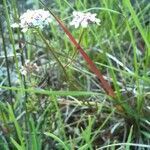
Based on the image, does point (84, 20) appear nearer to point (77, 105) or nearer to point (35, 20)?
point (35, 20)

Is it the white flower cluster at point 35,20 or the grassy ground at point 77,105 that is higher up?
the white flower cluster at point 35,20

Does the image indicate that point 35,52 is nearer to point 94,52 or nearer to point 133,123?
point 94,52

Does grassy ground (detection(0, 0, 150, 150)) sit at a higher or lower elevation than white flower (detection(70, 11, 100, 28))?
lower

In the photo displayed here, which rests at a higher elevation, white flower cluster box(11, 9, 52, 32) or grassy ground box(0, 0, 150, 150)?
white flower cluster box(11, 9, 52, 32)

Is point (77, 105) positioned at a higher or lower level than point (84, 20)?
lower

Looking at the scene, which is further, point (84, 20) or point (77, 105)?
point (77, 105)

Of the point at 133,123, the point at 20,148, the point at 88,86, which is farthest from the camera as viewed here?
the point at 88,86

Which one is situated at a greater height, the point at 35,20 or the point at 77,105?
the point at 35,20

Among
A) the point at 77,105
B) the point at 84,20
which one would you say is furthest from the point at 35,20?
the point at 77,105

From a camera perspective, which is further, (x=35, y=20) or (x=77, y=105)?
(x=77, y=105)

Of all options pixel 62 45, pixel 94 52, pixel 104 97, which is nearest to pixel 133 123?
pixel 104 97

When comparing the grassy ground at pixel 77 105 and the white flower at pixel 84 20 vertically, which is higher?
the white flower at pixel 84 20
